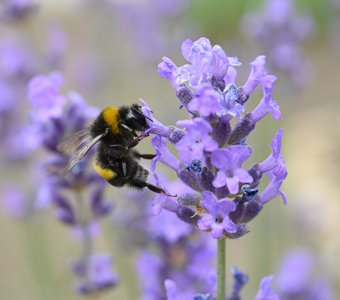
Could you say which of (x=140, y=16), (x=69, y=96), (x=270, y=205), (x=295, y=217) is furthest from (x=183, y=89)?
(x=140, y=16)

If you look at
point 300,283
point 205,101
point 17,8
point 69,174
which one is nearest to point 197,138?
point 205,101

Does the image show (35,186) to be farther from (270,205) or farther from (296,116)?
(296,116)

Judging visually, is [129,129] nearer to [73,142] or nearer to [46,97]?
[73,142]

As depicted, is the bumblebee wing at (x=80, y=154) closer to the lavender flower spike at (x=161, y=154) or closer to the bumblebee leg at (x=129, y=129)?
the bumblebee leg at (x=129, y=129)

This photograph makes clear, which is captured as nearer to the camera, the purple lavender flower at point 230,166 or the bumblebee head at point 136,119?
the purple lavender flower at point 230,166

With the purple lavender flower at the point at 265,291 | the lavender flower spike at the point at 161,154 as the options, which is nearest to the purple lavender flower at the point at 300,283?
the purple lavender flower at the point at 265,291

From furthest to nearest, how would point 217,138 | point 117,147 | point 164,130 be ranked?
point 117,147 → point 164,130 → point 217,138
